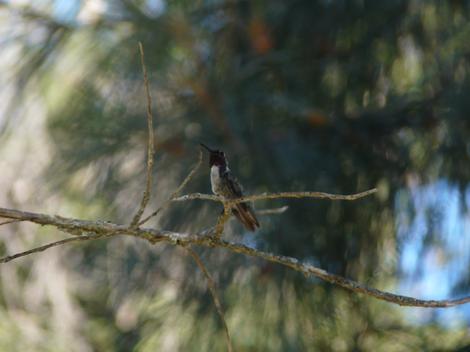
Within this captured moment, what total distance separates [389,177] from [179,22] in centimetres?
87

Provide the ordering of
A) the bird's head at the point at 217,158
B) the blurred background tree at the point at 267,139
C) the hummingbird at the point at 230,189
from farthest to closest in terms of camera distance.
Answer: the blurred background tree at the point at 267,139 < the bird's head at the point at 217,158 < the hummingbird at the point at 230,189

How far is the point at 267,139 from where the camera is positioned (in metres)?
2.51

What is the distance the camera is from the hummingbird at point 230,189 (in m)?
1.98

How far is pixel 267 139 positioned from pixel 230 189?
1.64 ft

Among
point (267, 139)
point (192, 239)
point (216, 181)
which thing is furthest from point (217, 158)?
point (192, 239)

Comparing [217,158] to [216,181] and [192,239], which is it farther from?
[192,239]

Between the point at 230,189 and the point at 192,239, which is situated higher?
the point at 230,189

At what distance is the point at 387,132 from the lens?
249 cm

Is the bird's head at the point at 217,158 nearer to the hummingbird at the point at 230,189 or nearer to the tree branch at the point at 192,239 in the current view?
the hummingbird at the point at 230,189

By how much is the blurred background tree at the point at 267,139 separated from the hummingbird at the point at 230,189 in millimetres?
272

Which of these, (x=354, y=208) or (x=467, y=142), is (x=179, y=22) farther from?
(x=467, y=142)

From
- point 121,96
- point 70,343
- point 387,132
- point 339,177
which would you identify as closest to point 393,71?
point 387,132

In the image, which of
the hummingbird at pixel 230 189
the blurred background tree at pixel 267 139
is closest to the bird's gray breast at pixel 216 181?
the hummingbird at pixel 230 189

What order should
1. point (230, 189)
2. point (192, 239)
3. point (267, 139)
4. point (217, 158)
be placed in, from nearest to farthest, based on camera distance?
point (192, 239) < point (230, 189) < point (217, 158) < point (267, 139)
